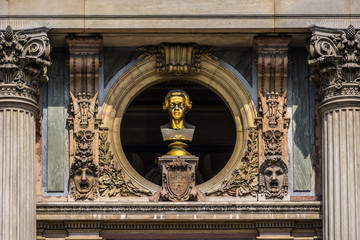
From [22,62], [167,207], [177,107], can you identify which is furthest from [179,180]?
[22,62]

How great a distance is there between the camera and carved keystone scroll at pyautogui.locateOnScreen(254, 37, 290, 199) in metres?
37.7

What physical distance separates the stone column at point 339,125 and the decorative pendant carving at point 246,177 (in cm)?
177

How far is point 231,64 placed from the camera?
3875 cm

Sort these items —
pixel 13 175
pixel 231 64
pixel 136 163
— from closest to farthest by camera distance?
pixel 13 175 → pixel 231 64 → pixel 136 163

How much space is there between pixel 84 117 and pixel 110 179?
169 cm

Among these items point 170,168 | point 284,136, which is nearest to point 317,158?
point 284,136

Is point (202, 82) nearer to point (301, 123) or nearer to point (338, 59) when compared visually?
point (301, 123)

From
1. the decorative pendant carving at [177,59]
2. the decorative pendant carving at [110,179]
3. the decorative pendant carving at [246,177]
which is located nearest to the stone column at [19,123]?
the decorative pendant carving at [110,179]

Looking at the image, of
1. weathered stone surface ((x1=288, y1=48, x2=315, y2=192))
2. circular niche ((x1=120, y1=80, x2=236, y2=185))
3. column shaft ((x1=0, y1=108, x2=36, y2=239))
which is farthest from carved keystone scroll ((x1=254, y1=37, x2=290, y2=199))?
circular niche ((x1=120, y1=80, x2=236, y2=185))

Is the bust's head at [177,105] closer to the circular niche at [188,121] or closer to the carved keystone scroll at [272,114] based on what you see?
the carved keystone scroll at [272,114]

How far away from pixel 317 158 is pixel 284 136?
3.25ft

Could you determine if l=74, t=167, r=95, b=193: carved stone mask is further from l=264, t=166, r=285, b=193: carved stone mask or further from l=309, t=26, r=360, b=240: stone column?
l=309, t=26, r=360, b=240: stone column

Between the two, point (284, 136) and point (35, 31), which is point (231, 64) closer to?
point (284, 136)

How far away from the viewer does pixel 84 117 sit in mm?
38000
